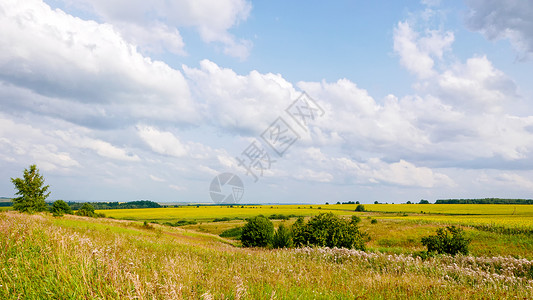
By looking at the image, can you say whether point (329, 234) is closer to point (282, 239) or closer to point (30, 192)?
point (282, 239)

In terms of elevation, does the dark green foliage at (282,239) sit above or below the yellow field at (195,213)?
above

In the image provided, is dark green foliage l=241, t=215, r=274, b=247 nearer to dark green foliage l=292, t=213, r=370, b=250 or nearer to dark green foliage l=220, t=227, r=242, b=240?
dark green foliage l=292, t=213, r=370, b=250

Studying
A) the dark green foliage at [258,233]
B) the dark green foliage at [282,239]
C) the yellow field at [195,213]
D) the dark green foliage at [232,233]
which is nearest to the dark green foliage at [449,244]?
the dark green foliage at [282,239]

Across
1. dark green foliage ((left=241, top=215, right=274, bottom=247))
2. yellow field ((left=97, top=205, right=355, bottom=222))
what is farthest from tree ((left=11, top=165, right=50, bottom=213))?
dark green foliage ((left=241, top=215, right=274, bottom=247))

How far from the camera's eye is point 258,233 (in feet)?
81.4

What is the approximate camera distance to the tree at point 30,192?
51.3 meters

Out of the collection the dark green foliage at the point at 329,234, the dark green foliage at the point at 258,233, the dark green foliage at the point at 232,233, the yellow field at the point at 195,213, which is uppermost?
the dark green foliage at the point at 329,234

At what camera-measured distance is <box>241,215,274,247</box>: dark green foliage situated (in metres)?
24.6

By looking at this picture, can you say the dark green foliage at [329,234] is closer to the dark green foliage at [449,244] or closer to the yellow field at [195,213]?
the dark green foliage at [449,244]

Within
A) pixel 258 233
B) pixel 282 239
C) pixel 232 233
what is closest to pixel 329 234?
pixel 282 239

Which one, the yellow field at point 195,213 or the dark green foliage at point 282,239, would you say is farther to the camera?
the yellow field at point 195,213

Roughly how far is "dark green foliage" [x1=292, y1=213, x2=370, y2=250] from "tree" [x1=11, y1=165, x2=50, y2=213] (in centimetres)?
5332

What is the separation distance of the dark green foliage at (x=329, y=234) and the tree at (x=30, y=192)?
53.3m

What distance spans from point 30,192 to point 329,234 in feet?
190
